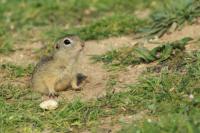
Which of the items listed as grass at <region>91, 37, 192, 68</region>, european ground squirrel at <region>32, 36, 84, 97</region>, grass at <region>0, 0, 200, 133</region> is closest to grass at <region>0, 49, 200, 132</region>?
grass at <region>0, 0, 200, 133</region>

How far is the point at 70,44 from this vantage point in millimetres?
7625

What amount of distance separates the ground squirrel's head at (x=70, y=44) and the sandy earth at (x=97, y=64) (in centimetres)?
45

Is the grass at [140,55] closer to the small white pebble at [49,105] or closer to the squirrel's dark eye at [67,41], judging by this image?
the squirrel's dark eye at [67,41]

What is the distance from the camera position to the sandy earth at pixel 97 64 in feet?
24.0

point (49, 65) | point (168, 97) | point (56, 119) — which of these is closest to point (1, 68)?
point (49, 65)

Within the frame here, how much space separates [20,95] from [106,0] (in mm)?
4241

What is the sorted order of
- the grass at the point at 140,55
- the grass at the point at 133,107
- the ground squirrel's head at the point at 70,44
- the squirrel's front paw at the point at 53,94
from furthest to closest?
the grass at the point at 140,55 < the ground squirrel's head at the point at 70,44 < the squirrel's front paw at the point at 53,94 < the grass at the point at 133,107

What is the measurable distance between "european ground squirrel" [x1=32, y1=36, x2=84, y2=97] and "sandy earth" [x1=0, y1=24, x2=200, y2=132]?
0.21m

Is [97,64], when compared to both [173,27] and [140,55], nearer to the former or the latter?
[140,55]

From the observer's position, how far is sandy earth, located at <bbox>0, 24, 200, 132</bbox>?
24.0 ft

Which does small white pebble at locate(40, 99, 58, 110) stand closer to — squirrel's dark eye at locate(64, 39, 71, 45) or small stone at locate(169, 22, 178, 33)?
squirrel's dark eye at locate(64, 39, 71, 45)

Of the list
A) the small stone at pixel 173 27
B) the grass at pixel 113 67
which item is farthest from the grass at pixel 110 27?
the small stone at pixel 173 27

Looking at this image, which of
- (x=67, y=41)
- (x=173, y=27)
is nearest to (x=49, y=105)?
(x=67, y=41)

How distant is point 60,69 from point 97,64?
2.44ft
